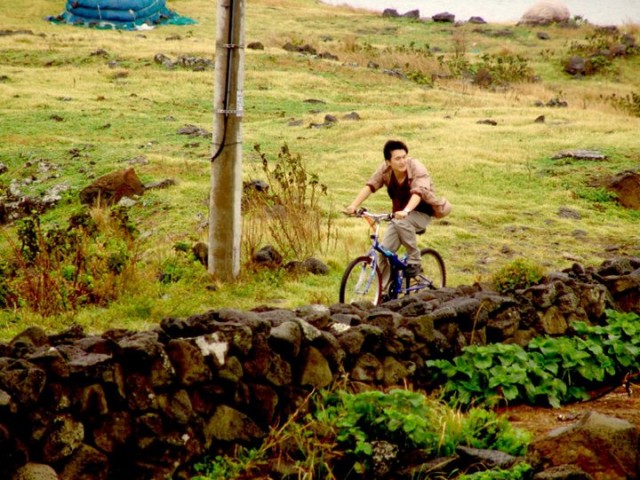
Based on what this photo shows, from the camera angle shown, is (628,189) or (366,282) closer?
(366,282)

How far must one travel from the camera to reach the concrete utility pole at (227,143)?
8.52 metres

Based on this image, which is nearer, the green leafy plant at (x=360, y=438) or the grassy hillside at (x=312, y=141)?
the green leafy plant at (x=360, y=438)

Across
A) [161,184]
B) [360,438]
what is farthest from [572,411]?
[161,184]

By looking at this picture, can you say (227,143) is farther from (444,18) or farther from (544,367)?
(444,18)

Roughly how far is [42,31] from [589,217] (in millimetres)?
35487

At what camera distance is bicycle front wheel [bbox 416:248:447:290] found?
8938mm

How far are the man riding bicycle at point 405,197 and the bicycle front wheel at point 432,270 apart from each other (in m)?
0.36

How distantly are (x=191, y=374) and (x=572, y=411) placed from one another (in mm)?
3010

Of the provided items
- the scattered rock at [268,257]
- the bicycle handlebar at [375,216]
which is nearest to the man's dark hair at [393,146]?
the bicycle handlebar at [375,216]

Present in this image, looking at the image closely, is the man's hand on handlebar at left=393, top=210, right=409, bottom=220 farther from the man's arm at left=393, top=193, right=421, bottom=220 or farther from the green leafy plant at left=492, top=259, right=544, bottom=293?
the green leafy plant at left=492, top=259, right=544, bottom=293

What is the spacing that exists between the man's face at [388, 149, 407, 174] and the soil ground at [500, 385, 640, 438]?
9.32 feet

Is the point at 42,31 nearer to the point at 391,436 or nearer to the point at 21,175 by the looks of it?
the point at 21,175

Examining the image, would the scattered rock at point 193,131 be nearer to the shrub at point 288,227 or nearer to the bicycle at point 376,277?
the shrub at point 288,227

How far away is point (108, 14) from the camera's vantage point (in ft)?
154
